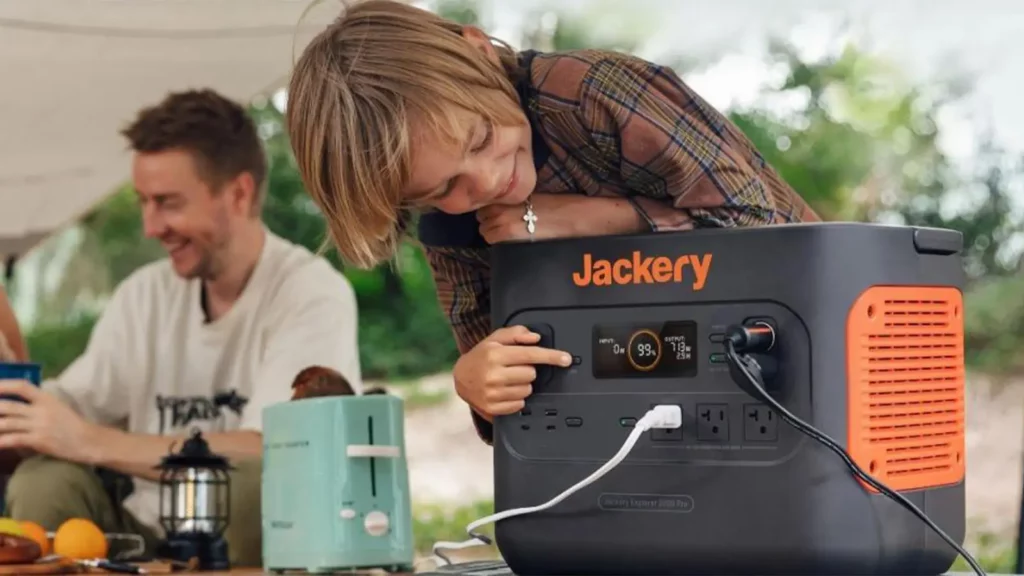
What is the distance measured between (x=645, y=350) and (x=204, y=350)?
133cm

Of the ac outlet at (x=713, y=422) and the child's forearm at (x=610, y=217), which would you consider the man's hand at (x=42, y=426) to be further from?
the ac outlet at (x=713, y=422)

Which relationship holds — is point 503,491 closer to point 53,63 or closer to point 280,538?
point 280,538

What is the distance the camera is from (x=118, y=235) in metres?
3.32

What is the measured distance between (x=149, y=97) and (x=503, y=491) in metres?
1.54

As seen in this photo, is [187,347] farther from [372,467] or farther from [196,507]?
[372,467]

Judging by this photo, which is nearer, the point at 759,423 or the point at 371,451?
the point at 759,423

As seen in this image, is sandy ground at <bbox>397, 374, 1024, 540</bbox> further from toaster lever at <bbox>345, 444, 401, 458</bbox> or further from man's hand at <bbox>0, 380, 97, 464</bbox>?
toaster lever at <bbox>345, 444, 401, 458</bbox>

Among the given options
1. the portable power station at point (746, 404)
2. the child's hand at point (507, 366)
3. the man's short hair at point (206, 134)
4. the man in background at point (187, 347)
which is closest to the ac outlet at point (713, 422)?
the portable power station at point (746, 404)

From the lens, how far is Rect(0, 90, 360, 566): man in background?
76.7 inches

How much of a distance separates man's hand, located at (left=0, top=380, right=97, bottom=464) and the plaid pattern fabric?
871 millimetres

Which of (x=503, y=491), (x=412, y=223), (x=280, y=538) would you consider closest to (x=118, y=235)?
(x=280, y=538)

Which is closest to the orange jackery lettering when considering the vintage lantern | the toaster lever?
the toaster lever

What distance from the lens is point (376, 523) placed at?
159 centimetres

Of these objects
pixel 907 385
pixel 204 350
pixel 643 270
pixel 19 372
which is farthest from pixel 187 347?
pixel 907 385
